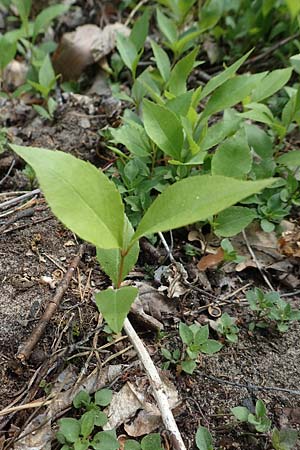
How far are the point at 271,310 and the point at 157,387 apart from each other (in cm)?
43

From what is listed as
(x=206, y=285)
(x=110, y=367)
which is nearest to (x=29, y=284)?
(x=110, y=367)

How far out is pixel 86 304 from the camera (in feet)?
4.71

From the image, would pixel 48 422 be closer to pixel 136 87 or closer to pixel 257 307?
pixel 257 307

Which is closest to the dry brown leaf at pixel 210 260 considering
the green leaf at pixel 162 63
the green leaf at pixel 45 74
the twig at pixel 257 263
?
the twig at pixel 257 263

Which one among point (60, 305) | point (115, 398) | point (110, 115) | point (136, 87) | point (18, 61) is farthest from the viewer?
point (18, 61)

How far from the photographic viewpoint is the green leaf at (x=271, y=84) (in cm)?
177

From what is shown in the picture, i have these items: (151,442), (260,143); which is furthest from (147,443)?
(260,143)

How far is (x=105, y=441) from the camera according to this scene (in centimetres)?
117

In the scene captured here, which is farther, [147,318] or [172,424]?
[147,318]

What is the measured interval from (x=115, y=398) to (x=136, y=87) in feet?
3.96

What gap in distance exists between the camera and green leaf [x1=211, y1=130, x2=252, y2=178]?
1.52 meters

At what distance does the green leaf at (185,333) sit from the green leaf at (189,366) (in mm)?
50

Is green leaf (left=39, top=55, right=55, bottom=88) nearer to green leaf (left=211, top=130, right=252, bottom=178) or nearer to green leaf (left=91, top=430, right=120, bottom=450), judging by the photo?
green leaf (left=211, top=130, right=252, bottom=178)

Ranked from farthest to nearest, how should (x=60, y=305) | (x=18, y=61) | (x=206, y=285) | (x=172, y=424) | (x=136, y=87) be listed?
(x=18, y=61) < (x=136, y=87) < (x=206, y=285) < (x=60, y=305) < (x=172, y=424)
